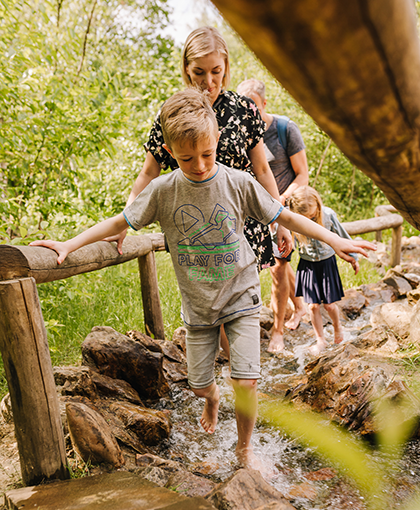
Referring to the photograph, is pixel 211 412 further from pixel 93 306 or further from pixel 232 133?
pixel 93 306

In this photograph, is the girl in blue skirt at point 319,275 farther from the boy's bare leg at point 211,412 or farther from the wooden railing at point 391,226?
the wooden railing at point 391,226

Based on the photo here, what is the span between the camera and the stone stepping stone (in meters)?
1.28

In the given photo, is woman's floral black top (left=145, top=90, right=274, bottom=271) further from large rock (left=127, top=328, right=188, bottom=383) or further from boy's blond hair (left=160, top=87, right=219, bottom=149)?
large rock (left=127, top=328, right=188, bottom=383)

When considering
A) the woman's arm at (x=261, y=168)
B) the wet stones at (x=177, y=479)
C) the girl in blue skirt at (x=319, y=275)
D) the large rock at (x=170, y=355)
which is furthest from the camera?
the girl in blue skirt at (x=319, y=275)

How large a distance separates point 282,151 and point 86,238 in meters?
2.20

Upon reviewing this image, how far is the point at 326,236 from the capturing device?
6.08 feet

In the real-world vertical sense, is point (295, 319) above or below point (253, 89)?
below

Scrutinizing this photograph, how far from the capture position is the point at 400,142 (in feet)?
1.42

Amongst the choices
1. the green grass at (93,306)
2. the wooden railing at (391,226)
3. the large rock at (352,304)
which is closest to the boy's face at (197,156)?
the green grass at (93,306)

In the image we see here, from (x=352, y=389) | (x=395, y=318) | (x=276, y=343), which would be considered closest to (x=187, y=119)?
(x=352, y=389)

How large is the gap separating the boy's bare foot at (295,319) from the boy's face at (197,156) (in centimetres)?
286

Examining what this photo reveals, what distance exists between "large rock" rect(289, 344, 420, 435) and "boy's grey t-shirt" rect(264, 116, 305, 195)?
1599mm

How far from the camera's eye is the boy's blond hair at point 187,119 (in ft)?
5.81

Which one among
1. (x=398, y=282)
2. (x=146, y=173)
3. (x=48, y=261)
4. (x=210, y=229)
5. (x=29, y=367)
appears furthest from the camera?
(x=398, y=282)
